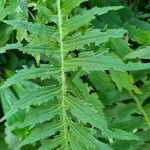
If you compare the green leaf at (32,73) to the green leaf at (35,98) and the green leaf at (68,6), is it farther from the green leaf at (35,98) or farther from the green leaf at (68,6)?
the green leaf at (68,6)

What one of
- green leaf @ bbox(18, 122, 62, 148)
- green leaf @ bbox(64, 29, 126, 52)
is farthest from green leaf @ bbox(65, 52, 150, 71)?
green leaf @ bbox(18, 122, 62, 148)

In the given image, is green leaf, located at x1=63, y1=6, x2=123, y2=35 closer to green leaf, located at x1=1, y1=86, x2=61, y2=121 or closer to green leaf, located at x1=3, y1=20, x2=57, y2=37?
green leaf, located at x1=3, y1=20, x2=57, y2=37

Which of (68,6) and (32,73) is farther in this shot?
(68,6)

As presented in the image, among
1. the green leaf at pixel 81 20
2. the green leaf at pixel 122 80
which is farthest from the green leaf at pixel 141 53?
the green leaf at pixel 81 20

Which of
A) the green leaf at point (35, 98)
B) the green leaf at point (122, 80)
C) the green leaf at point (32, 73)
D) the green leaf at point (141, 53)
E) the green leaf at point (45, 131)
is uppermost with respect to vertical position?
the green leaf at point (141, 53)

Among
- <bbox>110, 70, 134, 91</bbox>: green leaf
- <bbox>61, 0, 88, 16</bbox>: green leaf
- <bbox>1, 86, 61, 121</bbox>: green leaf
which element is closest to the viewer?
<bbox>1, 86, 61, 121</bbox>: green leaf

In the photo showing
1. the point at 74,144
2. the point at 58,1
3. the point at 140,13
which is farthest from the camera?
the point at 140,13

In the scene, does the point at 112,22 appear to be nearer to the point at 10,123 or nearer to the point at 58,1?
the point at 58,1

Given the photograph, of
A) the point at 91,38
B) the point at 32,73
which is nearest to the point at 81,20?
the point at 91,38

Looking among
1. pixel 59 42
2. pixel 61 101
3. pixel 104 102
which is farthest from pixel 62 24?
pixel 104 102

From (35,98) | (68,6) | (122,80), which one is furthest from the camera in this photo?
(122,80)

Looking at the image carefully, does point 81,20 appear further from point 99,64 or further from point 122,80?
point 122,80
